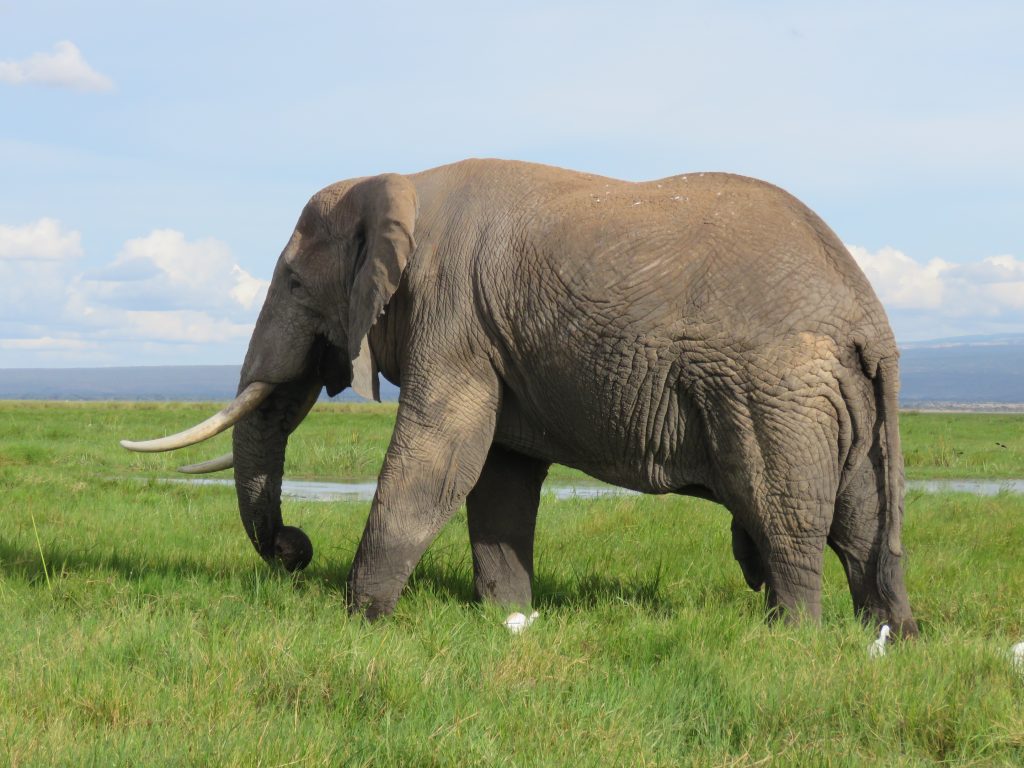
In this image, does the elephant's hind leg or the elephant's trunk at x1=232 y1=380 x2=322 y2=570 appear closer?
the elephant's hind leg

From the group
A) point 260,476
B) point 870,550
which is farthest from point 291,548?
point 870,550

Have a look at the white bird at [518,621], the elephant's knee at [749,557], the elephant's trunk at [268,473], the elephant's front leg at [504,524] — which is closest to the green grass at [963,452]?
the elephant's knee at [749,557]

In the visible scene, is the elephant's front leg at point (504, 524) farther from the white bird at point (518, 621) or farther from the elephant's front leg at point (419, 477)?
the elephant's front leg at point (419, 477)

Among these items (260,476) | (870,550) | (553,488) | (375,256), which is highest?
(375,256)

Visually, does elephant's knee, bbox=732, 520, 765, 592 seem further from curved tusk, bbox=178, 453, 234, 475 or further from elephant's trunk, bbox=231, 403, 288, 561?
curved tusk, bbox=178, 453, 234, 475

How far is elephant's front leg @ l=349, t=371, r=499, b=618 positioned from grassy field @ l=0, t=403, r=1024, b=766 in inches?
10.2

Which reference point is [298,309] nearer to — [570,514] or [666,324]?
[666,324]

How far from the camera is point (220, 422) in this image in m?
6.59

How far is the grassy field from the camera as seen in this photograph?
157 inches

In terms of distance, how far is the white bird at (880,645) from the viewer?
5.13m

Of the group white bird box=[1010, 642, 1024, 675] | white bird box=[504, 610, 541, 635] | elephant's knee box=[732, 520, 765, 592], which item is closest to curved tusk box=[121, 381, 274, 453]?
white bird box=[504, 610, 541, 635]

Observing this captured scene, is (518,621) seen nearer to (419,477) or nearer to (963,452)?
(419,477)

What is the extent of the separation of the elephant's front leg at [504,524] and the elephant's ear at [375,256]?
908mm

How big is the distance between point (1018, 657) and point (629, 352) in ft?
6.95
